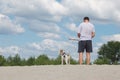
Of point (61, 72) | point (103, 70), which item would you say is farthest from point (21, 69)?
point (103, 70)

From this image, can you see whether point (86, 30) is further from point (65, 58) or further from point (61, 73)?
point (65, 58)

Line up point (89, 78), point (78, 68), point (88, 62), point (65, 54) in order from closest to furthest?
1. point (89, 78)
2. point (78, 68)
3. point (88, 62)
4. point (65, 54)

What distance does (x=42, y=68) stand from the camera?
1662 centimetres

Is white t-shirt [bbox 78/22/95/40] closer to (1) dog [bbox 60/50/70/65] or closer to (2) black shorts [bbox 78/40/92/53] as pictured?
(2) black shorts [bbox 78/40/92/53]

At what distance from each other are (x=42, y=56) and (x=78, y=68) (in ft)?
281

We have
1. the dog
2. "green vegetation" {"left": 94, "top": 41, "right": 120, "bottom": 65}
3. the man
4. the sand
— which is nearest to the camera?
the sand

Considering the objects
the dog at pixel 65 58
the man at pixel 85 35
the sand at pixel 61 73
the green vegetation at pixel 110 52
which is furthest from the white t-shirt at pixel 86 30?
the green vegetation at pixel 110 52

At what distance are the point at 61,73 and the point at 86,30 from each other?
3.93 metres

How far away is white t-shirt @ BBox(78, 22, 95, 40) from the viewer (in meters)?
→ 18.7

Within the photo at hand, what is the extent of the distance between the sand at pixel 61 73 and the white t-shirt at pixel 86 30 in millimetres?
2402

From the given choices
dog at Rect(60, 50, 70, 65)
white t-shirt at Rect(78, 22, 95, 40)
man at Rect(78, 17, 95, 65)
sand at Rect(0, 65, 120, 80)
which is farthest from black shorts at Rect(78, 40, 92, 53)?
dog at Rect(60, 50, 70, 65)

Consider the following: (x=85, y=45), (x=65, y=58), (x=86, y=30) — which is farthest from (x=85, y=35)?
(x=65, y=58)

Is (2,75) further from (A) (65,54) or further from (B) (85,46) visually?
(A) (65,54)

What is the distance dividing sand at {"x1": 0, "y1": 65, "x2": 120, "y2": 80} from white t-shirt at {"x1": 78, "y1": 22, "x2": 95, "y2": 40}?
240 cm
